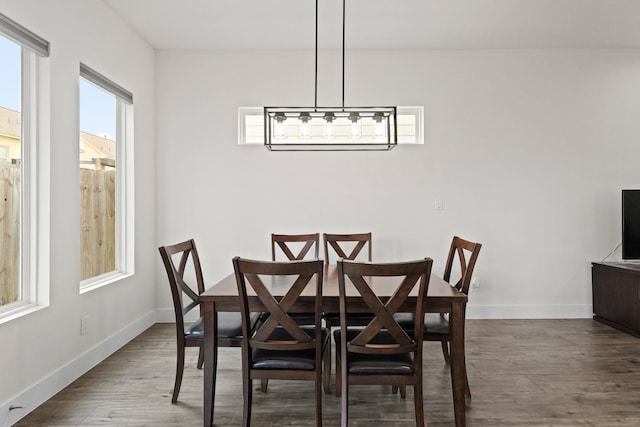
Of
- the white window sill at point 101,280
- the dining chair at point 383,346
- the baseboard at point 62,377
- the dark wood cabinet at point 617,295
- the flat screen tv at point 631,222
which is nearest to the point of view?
the dining chair at point 383,346

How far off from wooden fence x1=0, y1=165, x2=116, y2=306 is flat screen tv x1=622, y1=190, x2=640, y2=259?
4722mm

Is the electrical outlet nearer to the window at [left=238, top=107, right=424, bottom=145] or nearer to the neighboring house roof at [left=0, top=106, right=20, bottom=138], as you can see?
the neighboring house roof at [left=0, top=106, right=20, bottom=138]

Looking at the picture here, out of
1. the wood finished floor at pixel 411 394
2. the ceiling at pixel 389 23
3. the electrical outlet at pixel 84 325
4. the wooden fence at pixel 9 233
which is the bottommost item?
the wood finished floor at pixel 411 394

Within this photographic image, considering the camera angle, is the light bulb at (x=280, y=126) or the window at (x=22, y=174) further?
the light bulb at (x=280, y=126)

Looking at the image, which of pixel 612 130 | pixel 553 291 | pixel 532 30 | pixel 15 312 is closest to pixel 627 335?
pixel 553 291

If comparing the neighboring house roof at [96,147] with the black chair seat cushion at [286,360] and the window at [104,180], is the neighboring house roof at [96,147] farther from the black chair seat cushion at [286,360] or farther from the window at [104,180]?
the black chair seat cushion at [286,360]

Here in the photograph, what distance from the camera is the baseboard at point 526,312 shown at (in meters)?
4.42

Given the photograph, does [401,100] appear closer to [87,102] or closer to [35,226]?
[87,102]

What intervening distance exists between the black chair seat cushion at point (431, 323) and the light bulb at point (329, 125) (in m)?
1.25

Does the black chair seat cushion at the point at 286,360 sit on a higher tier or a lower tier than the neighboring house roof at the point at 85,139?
lower

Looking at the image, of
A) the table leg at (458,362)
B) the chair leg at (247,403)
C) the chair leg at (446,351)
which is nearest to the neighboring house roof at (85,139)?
the chair leg at (247,403)

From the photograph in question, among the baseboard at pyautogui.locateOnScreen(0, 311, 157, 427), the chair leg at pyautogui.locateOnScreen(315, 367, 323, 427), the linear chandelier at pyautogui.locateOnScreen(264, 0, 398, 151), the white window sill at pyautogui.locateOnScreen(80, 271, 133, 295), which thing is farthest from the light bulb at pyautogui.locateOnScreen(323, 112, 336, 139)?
the baseboard at pyautogui.locateOnScreen(0, 311, 157, 427)

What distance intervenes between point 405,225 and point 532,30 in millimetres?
2136

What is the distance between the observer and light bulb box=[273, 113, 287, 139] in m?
2.75
